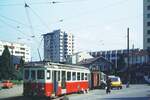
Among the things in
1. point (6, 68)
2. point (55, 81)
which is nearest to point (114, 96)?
point (55, 81)

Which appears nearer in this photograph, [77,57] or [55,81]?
[55,81]

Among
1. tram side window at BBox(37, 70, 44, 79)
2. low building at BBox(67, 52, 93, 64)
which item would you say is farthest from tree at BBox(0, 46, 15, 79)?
tram side window at BBox(37, 70, 44, 79)

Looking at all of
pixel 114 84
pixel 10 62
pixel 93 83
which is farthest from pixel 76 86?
pixel 10 62

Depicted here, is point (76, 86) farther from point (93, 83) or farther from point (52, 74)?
point (93, 83)

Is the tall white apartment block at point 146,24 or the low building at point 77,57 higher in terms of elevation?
the tall white apartment block at point 146,24

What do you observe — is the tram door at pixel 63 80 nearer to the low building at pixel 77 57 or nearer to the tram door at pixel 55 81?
the tram door at pixel 55 81

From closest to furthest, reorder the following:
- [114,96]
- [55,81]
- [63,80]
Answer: [55,81] → [63,80] → [114,96]

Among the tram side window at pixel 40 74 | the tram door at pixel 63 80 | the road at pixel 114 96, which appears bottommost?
the road at pixel 114 96

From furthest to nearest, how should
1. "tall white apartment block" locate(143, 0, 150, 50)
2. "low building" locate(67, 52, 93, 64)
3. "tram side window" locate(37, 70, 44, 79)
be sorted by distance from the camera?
1. "low building" locate(67, 52, 93, 64)
2. "tall white apartment block" locate(143, 0, 150, 50)
3. "tram side window" locate(37, 70, 44, 79)

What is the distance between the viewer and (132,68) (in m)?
97.2

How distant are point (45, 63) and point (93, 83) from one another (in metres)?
20.0

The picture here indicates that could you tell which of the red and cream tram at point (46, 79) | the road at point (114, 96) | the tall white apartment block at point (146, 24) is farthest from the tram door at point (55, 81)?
the tall white apartment block at point (146, 24)

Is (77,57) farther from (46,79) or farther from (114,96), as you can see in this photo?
(46,79)

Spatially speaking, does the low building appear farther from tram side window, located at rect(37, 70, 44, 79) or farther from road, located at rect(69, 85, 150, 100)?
tram side window, located at rect(37, 70, 44, 79)
